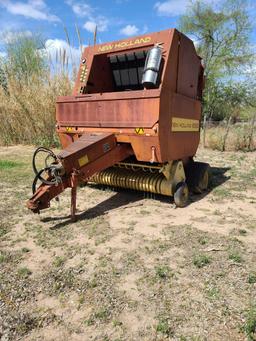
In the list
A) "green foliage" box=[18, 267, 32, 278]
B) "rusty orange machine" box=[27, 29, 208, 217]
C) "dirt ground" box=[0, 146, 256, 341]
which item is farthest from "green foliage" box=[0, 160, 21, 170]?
"green foliage" box=[18, 267, 32, 278]

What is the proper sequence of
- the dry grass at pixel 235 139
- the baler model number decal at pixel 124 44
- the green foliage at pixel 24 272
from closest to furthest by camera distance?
the green foliage at pixel 24 272 → the baler model number decal at pixel 124 44 → the dry grass at pixel 235 139

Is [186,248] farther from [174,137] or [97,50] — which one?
[97,50]

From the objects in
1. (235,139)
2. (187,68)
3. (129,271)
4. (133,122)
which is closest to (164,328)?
(129,271)

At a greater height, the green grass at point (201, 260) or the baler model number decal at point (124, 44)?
the baler model number decal at point (124, 44)

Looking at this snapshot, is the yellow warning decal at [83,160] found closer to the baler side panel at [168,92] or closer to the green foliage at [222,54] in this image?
the baler side panel at [168,92]

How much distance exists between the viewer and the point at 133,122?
13.4 ft

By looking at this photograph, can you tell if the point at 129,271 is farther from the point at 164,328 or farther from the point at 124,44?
the point at 124,44

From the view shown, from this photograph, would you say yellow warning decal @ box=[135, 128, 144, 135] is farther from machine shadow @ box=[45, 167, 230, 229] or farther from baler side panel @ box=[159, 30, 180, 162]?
machine shadow @ box=[45, 167, 230, 229]

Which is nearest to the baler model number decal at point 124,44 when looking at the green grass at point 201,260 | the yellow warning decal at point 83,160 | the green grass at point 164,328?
the yellow warning decal at point 83,160

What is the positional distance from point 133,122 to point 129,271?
6.81ft

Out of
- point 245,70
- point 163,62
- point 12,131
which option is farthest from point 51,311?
point 245,70

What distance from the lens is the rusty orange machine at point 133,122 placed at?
3832mm

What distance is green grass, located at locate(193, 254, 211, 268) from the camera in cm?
283

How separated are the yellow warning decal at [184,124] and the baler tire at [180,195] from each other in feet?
2.81
